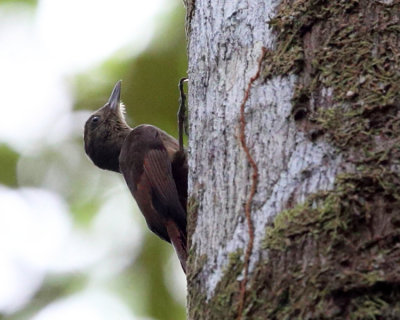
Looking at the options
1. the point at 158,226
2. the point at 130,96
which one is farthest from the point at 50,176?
the point at 158,226

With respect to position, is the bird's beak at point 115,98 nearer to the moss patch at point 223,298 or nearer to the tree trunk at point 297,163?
the tree trunk at point 297,163

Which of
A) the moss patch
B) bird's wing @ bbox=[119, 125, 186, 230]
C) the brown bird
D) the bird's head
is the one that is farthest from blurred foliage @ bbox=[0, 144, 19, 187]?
the moss patch

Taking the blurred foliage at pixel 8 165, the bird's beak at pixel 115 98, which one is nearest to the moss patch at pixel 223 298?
the bird's beak at pixel 115 98

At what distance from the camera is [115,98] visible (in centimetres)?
543

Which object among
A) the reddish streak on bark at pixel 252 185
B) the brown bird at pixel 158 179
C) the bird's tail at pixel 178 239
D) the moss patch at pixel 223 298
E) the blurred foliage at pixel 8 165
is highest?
the reddish streak on bark at pixel 252 185

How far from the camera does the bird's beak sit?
212 inches

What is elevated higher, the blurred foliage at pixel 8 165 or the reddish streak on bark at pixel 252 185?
the reddish streak on bark at pixel 252 185

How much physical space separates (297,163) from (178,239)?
5.40 feet

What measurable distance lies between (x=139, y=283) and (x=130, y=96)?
145 cm

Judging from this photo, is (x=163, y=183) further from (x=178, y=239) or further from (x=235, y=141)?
(x=235, y=141)

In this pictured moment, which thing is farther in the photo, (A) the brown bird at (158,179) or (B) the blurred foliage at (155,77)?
(B) the blurred foliage at (155,77)

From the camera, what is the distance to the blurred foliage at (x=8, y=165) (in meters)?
6.51

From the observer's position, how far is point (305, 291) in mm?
2230

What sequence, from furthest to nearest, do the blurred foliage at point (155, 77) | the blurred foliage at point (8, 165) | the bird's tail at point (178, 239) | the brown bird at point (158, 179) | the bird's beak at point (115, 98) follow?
the blurred foliage at point (8, 165)
the blurred foliage at point (155, 77)
the bird's beak at point (115, 98)
the brown bird at point (158, 179)
the bird's tail at point (178, 239)
